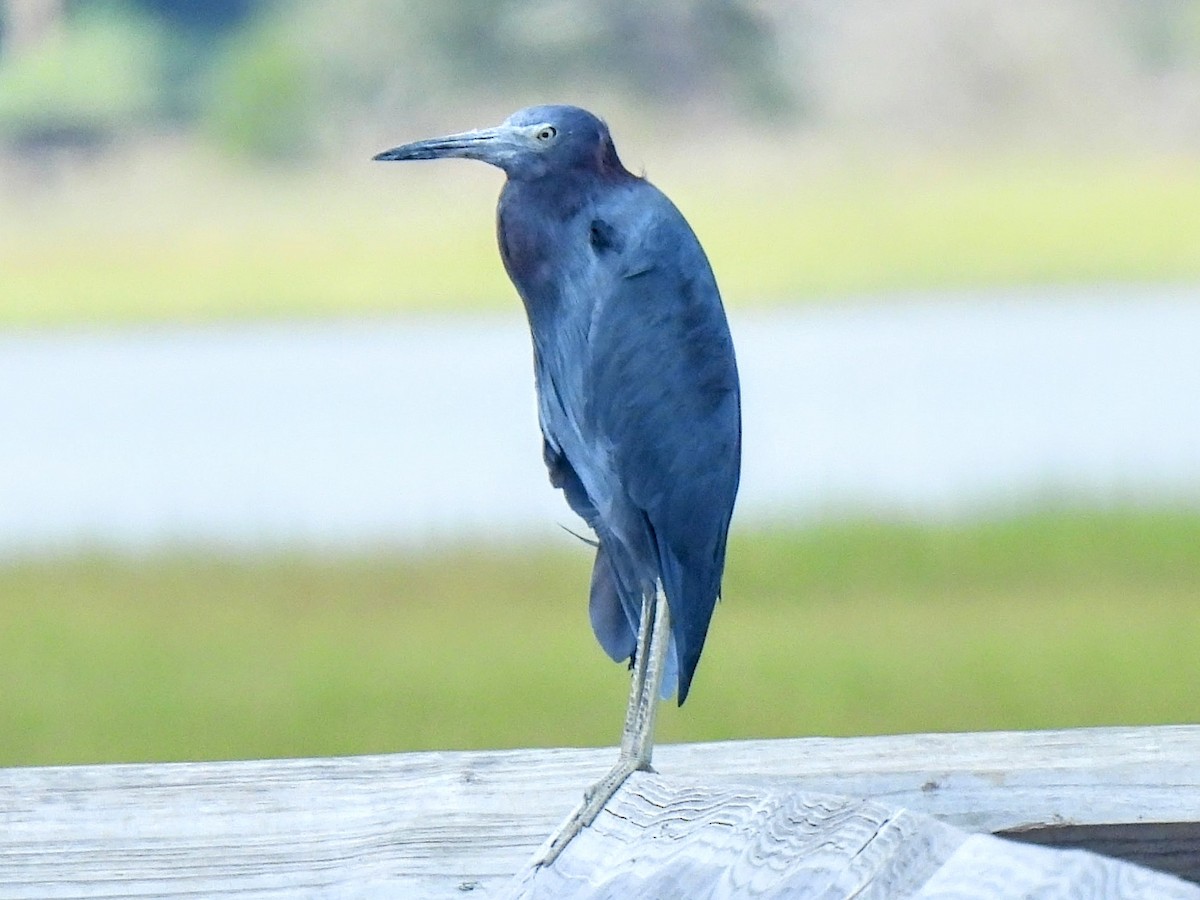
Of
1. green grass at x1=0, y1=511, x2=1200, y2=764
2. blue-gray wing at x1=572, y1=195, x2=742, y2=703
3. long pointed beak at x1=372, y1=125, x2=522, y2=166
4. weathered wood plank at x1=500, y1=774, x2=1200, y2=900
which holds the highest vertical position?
long pointed beak at x1=372, y1=125, x2=522, y2=166

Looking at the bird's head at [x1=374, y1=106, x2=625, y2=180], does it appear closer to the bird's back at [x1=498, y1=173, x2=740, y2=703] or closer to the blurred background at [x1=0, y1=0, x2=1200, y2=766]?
the bird's back at [x1=498, y1=173, x2=740, y2=703]

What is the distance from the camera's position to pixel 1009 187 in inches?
67.7

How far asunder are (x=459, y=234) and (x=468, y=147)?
117 centimetres

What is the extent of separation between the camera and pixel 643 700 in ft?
2.05

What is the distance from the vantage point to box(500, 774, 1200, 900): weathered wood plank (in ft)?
1.21

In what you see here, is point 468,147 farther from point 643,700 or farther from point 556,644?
point 556,644

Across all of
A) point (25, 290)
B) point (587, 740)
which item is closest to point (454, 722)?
point (587, 740)

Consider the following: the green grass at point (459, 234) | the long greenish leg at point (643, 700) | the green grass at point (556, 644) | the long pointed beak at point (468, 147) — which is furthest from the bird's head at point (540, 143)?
the green grass at point (459, 234)

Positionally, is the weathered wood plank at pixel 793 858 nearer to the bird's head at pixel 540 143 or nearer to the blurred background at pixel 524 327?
the bird's head at pixel 540 143

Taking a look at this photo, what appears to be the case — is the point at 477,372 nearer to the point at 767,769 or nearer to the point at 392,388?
the point at 392,388

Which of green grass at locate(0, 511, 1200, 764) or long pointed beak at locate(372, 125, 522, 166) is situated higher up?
long pointed beak at locate(372, 125, 522, 166)

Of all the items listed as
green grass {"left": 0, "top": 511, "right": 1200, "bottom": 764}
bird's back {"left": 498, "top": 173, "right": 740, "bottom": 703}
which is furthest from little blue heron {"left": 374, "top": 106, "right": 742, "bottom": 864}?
green grass {"left": 0, "top": 511, "right": 1200, "bottom": 764}

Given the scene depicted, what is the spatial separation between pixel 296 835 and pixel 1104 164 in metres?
1.45

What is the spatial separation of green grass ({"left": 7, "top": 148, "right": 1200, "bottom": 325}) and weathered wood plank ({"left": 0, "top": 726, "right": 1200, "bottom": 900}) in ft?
4.01
